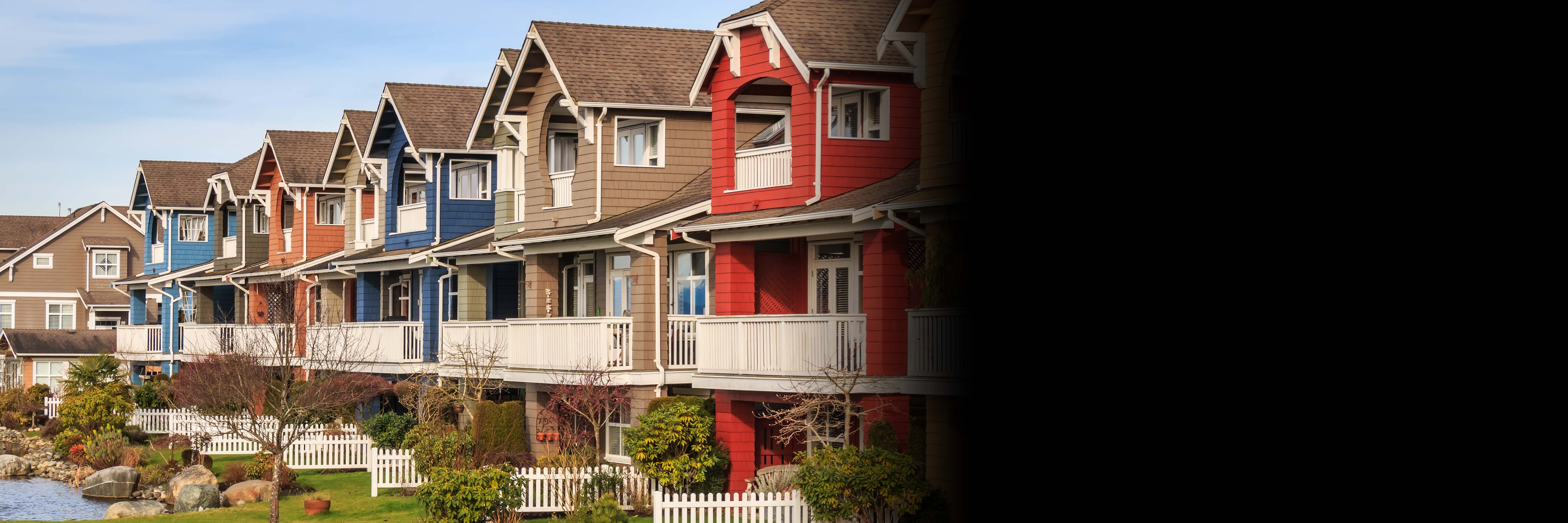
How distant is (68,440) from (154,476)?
8256 millimetres

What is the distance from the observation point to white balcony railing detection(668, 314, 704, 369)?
26.0 m

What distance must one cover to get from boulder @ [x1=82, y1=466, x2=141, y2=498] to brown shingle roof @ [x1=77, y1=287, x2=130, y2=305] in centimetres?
4440

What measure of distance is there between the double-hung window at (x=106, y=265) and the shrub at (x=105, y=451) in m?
40.8

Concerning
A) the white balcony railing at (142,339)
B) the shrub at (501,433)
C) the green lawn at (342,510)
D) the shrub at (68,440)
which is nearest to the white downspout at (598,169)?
the shrub at (501,433)

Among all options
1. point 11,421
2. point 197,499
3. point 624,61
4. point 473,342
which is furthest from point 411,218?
point 11,421

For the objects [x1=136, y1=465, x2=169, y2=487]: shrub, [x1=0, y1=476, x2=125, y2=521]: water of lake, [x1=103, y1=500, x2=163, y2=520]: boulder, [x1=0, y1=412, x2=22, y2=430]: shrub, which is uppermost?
[x1=103, y1=500, x2=163, y2=520]: boulder

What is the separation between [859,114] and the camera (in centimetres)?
2353

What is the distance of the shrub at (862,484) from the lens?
17.8 meters

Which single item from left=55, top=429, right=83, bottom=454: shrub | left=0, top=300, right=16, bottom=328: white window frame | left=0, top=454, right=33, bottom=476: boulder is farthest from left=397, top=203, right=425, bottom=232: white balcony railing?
left=0, top=300, right=16, bottom=328: white window frame

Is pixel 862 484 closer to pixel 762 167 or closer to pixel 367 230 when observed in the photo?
pixel 762 167

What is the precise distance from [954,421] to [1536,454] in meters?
1.60

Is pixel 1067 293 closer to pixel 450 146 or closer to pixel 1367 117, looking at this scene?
pixel 1367 117

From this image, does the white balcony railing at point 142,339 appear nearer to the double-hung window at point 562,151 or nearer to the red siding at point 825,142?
the double-hung window at point 562,151

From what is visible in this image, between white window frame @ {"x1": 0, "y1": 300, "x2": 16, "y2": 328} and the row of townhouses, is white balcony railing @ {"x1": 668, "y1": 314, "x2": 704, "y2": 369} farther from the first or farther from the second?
white window frame @ {"x1": 0, "y1": 300, "x2": 16, "y2": 328}
